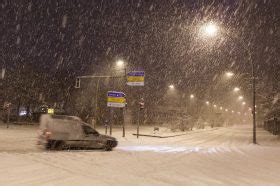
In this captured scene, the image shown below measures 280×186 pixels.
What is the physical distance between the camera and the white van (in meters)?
16.1

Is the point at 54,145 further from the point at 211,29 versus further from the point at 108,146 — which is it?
the point at 211,29

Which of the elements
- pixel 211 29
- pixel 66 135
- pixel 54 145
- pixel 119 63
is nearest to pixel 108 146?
pixel 66 135

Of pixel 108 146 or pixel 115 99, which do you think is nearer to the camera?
pixel 108 146

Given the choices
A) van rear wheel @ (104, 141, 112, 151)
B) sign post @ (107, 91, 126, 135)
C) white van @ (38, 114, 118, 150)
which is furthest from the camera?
sign post @ (107, 91, 126, 135)

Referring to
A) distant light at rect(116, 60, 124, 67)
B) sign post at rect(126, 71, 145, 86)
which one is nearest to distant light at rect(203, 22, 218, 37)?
sign post at rect(126, 71, 145, 86)

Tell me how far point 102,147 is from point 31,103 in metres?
49.1

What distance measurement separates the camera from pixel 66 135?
1644 cm

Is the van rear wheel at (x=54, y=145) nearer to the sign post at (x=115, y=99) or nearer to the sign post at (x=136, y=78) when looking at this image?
the sign post at (x=115, y=99)

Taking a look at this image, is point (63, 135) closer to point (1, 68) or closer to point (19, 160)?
point (19, 160)

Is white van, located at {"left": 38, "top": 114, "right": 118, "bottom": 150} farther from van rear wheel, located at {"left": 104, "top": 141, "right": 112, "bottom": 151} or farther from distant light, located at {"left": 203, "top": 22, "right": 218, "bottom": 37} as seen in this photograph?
distant light, located at {"left": 203, "top": 22, "right": 218, "bottom": 37}

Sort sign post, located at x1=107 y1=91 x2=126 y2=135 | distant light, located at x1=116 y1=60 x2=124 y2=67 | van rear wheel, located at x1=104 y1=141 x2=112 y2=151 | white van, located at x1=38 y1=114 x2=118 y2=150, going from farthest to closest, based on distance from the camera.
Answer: distant light, located at x1=116 y1=60 x2=124 y2=67
sign post, located at x1=107 y1=91 x2=126 y2=135
van rear wheel, located at x1=104 y1=141 x2=112 y2=151
white van, located at x1=38 y1=114 x2=118 y2=150

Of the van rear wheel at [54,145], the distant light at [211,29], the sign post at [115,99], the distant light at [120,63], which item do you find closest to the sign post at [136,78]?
the sign post at [115,99]

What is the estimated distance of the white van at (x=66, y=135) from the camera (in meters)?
16.1

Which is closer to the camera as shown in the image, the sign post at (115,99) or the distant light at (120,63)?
the sign post at (115,99)
